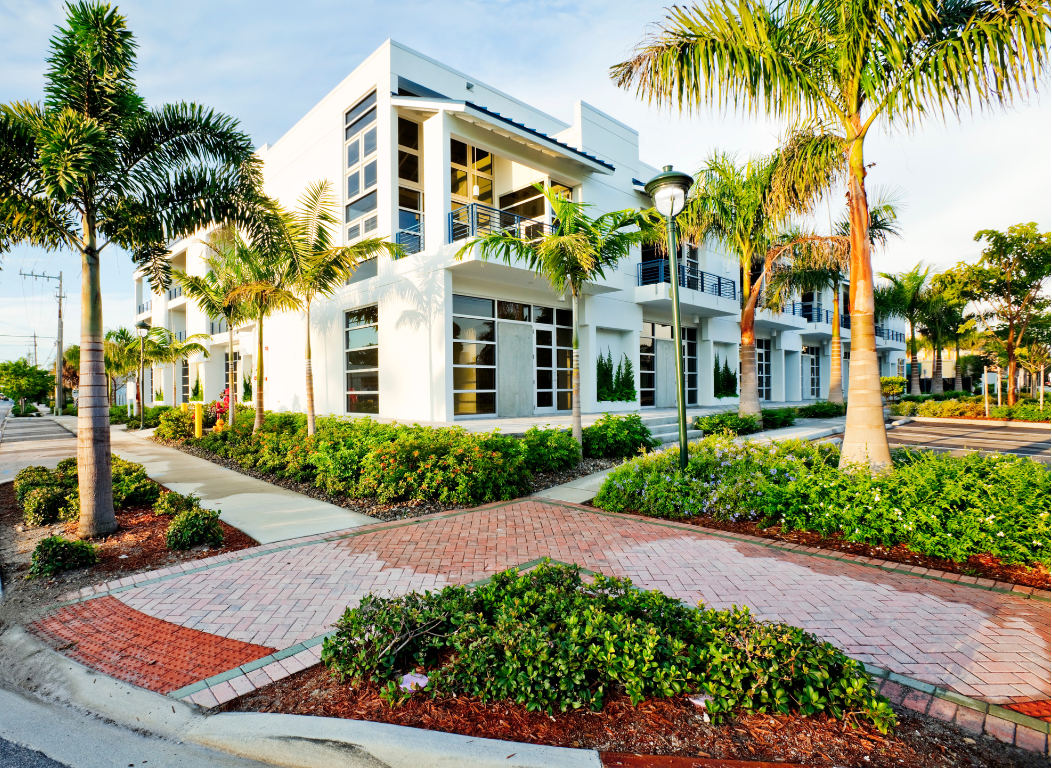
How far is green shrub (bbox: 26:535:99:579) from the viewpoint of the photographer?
16.1 feet

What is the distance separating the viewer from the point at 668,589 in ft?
14.2

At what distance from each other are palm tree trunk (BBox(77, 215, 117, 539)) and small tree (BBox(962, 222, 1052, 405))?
72.2 ft

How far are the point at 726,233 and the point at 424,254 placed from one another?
7.76 metres

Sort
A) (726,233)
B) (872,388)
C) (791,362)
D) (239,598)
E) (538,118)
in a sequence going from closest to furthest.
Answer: (239,598) → (872,388) → (726,233) → (538,118) → (791,362)

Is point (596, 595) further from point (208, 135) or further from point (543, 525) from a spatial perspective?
point (208, 135)

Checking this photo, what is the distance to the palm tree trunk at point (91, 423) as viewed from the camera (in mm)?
6082

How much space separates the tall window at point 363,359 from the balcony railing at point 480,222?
3396 mm

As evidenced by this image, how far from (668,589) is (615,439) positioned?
651 cm

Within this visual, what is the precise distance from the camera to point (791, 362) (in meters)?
29.5

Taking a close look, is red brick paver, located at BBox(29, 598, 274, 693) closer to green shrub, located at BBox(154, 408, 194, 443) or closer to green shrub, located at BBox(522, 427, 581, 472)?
green shrub, located at BBox(522, 427, 581, 472)

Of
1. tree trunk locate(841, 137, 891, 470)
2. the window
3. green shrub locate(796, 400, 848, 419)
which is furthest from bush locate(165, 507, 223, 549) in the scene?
green shrub locate(796, 400, 848, 419)

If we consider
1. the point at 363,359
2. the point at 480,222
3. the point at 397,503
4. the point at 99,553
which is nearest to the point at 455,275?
the point at 480,222

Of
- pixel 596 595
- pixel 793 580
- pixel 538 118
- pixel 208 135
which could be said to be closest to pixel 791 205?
pixel 793 580

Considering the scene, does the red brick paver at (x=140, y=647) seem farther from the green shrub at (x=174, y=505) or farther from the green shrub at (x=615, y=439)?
the green shrub at (x=615, y=439)
